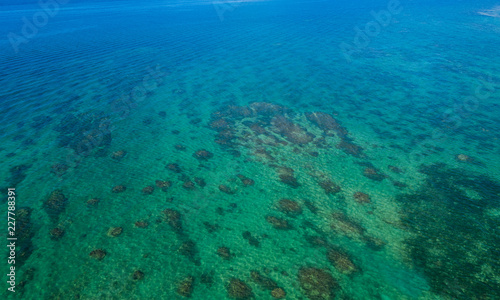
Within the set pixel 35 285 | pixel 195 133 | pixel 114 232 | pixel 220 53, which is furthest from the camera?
pixel 220 53

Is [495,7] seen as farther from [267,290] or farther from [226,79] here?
[267,290]

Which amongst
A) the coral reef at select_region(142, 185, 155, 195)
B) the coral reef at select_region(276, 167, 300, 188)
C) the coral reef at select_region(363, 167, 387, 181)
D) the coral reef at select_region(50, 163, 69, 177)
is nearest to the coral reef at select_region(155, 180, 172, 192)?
the coral reef at select_region(142, 185, 155, 195)

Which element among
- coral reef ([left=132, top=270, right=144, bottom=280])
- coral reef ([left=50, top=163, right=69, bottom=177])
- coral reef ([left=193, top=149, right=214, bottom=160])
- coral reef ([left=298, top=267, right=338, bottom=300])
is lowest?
coral reef ([left=298, top=267, right=338, bottom=300])

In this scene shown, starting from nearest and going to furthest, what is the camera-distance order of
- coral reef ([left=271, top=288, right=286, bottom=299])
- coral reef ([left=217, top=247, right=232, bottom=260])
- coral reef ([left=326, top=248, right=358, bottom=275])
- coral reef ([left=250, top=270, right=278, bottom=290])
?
coral reef ([left=271, top=288, right=286, bottom=299]) → coral reef ([left=250, top=270, right=278, bottom=290]) → coral reef ([left=326, top=248, right=358, bottom=275]) → coral reef ([left=217, top=247, right=232, bottom=260])

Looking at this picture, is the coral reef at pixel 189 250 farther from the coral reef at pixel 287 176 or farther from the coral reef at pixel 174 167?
the coral reef at pixel 287 176

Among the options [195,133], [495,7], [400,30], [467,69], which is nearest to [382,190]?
[195,133]

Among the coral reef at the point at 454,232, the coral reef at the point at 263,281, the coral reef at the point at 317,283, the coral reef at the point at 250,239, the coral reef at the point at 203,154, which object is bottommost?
the coral reef at the point at 454,232

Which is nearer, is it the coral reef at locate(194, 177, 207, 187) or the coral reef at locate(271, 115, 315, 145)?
the coral reef at locate(194, 177, 207, 187)

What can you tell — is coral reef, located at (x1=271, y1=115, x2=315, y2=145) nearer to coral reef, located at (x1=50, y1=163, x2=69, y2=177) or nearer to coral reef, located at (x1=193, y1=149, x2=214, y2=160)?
coral reef, located at (x1=193, y1=149, x2=214, y2=160)

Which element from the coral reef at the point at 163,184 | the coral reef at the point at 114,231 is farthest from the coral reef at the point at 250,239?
the coral reef at the point at 114,231
